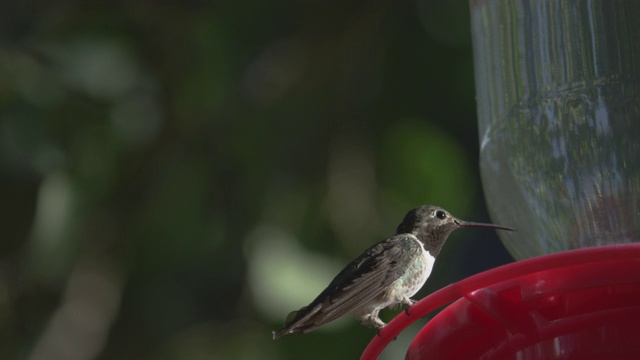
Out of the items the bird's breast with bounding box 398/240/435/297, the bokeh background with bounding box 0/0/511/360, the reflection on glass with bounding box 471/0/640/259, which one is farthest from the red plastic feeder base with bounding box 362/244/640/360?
the bokeh background with bounding box 0/0/511/360

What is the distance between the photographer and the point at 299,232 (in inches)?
183

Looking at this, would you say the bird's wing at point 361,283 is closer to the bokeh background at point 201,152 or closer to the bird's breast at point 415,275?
the bird's breast at point 415,275

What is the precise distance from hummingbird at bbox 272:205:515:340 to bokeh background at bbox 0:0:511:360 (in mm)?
595

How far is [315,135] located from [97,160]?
2.91 feet

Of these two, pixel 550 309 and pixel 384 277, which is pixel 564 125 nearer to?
pixel 384 277

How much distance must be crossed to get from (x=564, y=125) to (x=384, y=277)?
0.73m

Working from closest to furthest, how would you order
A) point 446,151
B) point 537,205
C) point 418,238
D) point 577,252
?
point 577,252
point 537,205
point 418,238
point 446,151

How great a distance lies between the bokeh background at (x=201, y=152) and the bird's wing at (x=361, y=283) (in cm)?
80

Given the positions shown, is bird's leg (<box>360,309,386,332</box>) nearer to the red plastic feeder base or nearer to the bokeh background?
the bokeh background

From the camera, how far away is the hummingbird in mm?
3451

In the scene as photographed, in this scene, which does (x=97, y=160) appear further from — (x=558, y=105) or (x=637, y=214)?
(x=637, y=214)

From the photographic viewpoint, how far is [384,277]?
3.67m

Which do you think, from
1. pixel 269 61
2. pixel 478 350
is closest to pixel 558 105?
pixel 478 350

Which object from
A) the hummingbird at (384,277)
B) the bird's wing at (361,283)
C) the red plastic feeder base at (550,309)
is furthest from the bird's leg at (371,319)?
the red plastic feeder base at (550,309)
